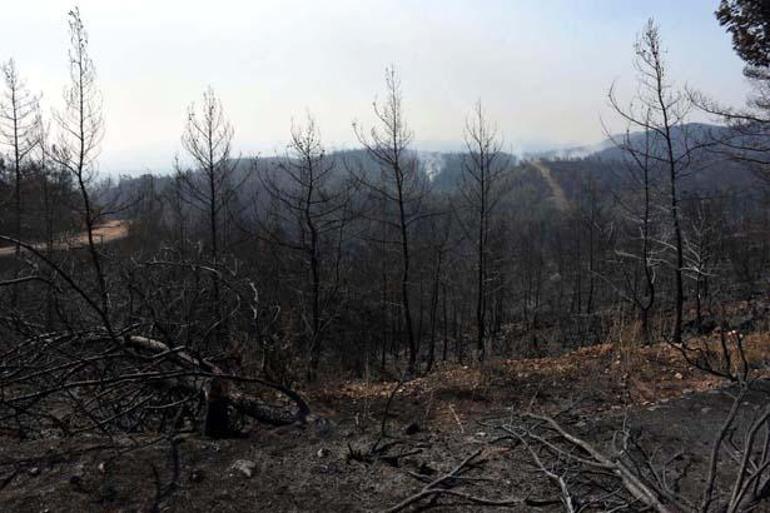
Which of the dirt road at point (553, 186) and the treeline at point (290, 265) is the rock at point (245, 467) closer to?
the treeline at point (290, 265)

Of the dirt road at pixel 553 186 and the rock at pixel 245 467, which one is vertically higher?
the dirt road at pixel 553 186

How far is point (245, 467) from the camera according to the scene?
3490mm

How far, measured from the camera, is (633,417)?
4.83m

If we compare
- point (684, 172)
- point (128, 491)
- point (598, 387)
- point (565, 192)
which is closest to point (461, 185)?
point (684, 172)

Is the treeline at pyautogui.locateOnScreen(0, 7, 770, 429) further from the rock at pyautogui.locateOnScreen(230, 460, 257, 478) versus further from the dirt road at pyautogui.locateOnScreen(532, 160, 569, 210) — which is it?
the dirt road at pyautogui.locateOnScreen(532, 160, 569, 210)

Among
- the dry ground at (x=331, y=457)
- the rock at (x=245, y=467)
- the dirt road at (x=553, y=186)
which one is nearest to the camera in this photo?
the dry ground at (x=331, y=457)

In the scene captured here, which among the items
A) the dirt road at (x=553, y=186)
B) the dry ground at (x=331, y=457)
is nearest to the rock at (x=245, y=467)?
the dry ground at (x=331, y=457)

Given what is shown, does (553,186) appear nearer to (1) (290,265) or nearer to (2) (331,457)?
(1) (290,265)

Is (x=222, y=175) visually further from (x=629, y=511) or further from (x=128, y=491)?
(x=629, y=511)

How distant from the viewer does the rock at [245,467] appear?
3.44m

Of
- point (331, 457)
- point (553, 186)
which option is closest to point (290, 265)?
point (331, 457)

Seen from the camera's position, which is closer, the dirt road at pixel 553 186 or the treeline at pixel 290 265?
the treeline at pixel 290 265

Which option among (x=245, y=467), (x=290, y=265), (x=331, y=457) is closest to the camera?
(x=245, y=467)

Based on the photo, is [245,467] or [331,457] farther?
[331,457]
